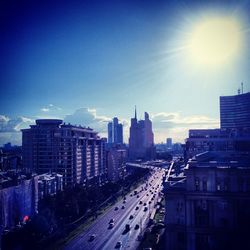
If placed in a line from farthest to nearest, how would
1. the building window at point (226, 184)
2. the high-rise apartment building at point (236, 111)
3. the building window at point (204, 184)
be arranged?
the high-rise apartment building at point (236, 111) < the building window at point (204, 184) < the building window at point (226, 184)

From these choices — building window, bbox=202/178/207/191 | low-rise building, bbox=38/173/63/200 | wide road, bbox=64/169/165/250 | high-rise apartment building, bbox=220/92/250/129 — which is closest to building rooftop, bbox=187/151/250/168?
building window, bbox=202/178/207/191

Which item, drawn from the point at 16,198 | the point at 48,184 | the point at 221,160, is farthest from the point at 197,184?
the point at 48,184

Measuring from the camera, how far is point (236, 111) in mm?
124562

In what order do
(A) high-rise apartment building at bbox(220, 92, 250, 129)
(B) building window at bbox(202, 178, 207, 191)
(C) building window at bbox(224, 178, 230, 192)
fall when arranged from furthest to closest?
(A) high-rise apartment building at bbox(220, 92, 250, 129), (B) building window at bbox(202, 178, 207, 191), (C) building window at bbox(224, 178, 230, 192)

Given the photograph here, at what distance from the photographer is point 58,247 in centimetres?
3703

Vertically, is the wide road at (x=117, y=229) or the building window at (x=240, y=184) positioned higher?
the building window at (x=240, y=184)

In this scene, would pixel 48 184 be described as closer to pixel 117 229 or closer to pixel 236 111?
pixel 117 229

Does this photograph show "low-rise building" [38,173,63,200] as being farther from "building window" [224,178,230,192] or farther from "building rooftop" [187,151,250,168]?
"building window" [224,178,230,192]

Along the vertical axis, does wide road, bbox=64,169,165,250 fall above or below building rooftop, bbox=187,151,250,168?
below

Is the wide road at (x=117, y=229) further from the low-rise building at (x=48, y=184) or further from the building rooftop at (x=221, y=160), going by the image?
the building rooftop at (x=221, y=160)

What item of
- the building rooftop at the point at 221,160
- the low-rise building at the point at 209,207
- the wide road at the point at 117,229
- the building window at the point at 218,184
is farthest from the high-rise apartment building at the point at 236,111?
the building window at the point at 218,184

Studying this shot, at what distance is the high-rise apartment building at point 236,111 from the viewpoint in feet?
391

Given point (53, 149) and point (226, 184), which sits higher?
point (53, 149)

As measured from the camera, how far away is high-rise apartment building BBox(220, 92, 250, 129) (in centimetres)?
11921
